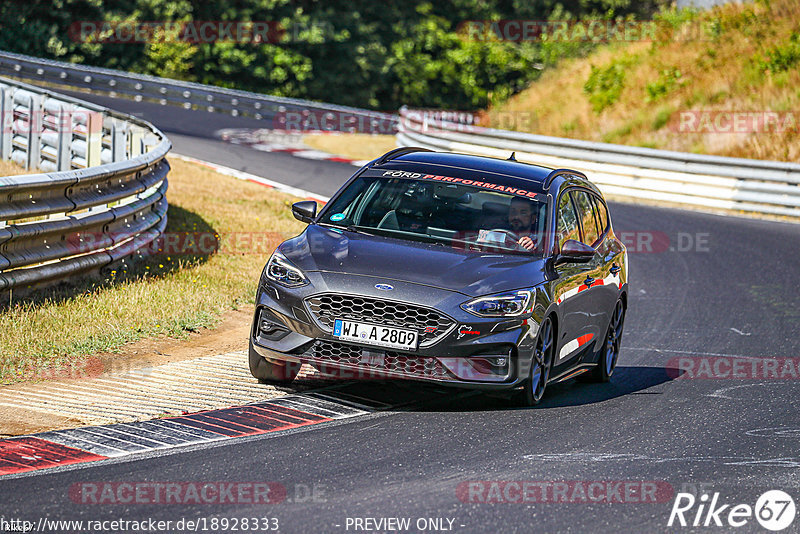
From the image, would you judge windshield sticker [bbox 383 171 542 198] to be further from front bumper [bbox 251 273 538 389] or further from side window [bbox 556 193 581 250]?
front bumper [bbox 251 273 538 389]

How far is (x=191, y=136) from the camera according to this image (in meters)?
30.7

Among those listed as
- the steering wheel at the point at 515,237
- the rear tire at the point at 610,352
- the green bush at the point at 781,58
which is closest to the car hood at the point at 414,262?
the steering wheel at the point at 515,237

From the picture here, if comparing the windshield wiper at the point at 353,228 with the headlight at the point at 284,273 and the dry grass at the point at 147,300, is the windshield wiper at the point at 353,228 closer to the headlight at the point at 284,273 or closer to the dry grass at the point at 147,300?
the headlight at the point at 284,273

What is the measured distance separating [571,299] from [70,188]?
4.95 m

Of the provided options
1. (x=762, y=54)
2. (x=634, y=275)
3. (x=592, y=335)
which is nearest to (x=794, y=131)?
(x=762, y=54)

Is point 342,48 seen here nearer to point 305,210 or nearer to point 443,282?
point 305,210

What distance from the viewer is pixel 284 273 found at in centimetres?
812

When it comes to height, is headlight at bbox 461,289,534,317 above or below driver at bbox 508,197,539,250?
below

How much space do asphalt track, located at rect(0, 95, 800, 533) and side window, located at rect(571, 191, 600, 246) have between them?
4.10 feet

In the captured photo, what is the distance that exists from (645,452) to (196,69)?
4718cm

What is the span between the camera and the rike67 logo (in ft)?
19.6

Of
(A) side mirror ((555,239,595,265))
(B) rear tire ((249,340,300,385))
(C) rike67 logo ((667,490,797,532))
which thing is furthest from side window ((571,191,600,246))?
(C) rike67 logo ((667,490,797,532))

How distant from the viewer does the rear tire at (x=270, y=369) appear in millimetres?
8414

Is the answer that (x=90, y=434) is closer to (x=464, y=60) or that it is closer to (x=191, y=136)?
(x=191, y=136)
